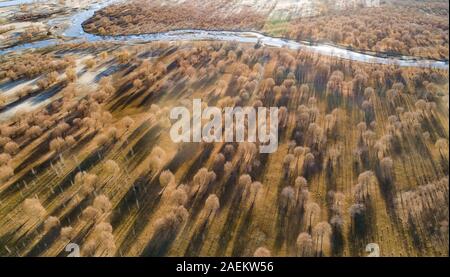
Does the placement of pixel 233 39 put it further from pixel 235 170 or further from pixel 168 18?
pixel 235 170

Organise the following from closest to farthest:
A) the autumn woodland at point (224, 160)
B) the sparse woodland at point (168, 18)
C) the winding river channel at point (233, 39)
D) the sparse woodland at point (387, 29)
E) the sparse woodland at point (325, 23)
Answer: the autumn woodland at point (224, 160) < the winding river channel at point (233, 39) < the sparse woodland at point (387, 29) < the sparse woodland at point (325, 23) < the sparse woodland at point (168, 18)

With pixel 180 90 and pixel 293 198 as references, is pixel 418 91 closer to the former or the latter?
pixel 293 198

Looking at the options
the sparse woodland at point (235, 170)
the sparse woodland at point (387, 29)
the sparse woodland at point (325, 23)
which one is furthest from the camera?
the sparse woodland at point (325, 23)

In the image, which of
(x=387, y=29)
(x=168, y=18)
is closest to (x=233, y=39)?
(x=168, y=18)

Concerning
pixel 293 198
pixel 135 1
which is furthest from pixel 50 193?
pixel 135 1

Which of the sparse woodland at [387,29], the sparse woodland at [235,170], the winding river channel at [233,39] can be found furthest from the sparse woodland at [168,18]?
the sparse woodland at [235,170]

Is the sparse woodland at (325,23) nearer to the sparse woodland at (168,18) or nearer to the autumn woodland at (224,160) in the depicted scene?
the sparse woodland at (168,18)

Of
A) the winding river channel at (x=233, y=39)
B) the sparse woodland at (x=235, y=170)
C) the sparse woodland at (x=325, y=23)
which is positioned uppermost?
the sparse woodland at (x=325, y=23)

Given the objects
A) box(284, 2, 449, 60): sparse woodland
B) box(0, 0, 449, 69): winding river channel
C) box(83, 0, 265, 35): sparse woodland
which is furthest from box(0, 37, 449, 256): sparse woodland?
box(83, 0, 265, 35): sparse woodland
